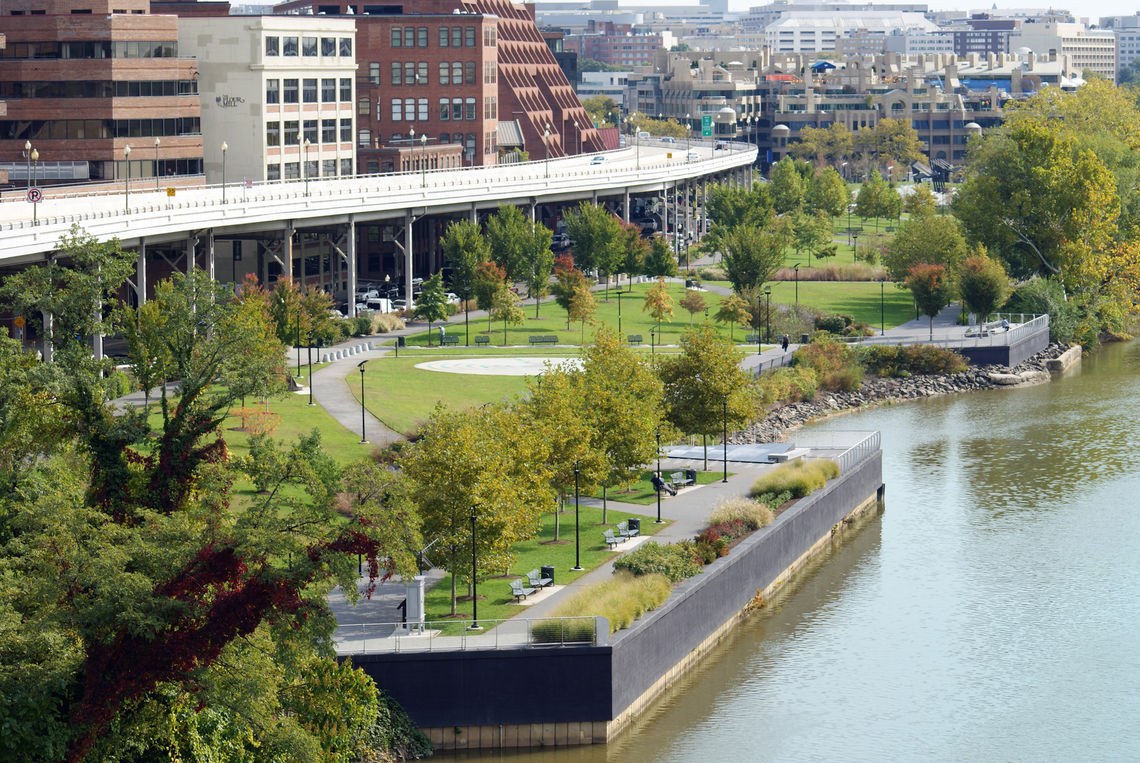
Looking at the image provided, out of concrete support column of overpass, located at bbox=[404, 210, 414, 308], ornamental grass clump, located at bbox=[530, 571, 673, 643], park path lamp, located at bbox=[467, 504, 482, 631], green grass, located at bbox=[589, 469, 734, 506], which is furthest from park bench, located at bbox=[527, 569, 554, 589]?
concrete support column of overpass, located at bbox=[404, 210, 414, 308]

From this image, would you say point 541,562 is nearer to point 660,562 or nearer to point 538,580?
point 538,580

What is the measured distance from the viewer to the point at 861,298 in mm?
136500

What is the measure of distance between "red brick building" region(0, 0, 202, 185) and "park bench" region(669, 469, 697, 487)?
62315mm

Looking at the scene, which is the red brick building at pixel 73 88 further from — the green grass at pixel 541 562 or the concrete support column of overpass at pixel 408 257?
the green grass at pixel 541 562

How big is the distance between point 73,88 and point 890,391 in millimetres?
58636

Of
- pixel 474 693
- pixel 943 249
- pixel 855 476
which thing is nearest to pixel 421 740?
pixel 474 693

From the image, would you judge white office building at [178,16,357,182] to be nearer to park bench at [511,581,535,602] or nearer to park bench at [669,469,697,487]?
park bench at [669,469,697,487]

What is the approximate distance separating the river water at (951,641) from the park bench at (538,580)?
17.0 feet

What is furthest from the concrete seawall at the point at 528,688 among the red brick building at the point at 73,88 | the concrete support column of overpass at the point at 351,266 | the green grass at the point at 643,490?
the red brick building at the point at 73,88

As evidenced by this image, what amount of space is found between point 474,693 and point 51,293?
17.1m

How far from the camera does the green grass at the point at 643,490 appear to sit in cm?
6969

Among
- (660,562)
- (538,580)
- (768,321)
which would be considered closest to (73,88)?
(768,321)

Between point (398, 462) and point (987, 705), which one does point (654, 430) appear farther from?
point (987, 705)

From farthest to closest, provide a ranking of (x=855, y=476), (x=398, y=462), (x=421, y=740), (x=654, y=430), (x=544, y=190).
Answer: (x=544, y=190) < (x=855, y=476) < (x=654, y=430) < (x=398, y=462) < (x=421, y=740)
